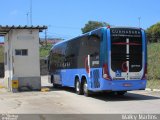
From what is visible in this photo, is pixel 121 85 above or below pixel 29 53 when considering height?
below

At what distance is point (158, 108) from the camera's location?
1581 centimetres

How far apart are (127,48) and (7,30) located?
11.3 metres

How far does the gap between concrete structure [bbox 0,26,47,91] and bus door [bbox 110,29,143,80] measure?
882 centimetres

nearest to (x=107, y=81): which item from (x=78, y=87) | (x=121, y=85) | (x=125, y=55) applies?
(x=121, y=85)

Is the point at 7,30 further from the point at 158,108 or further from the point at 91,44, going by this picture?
the point at 158,108

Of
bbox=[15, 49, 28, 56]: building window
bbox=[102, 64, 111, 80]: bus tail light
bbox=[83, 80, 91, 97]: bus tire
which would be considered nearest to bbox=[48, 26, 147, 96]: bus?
bbox=[102, 64, 111, 80]: bus tail light

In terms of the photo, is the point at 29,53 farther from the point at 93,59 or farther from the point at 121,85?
the point at 121,85

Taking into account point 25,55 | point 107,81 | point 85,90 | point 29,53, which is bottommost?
point 85,90

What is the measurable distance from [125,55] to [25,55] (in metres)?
9.65

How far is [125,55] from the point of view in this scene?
779 inches

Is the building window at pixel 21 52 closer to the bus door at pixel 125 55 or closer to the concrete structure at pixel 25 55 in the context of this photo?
the concrete structure at pixel 25 55

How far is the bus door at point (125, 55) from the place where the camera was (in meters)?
19.6

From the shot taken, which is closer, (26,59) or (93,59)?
(93,59)

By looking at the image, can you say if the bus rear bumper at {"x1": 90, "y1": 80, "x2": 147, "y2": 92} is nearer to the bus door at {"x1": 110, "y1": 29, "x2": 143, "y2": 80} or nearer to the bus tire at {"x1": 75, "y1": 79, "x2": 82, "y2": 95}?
the bus door at {"x1": 110, "y1": 29, "x2": 143, "y2": 80}
